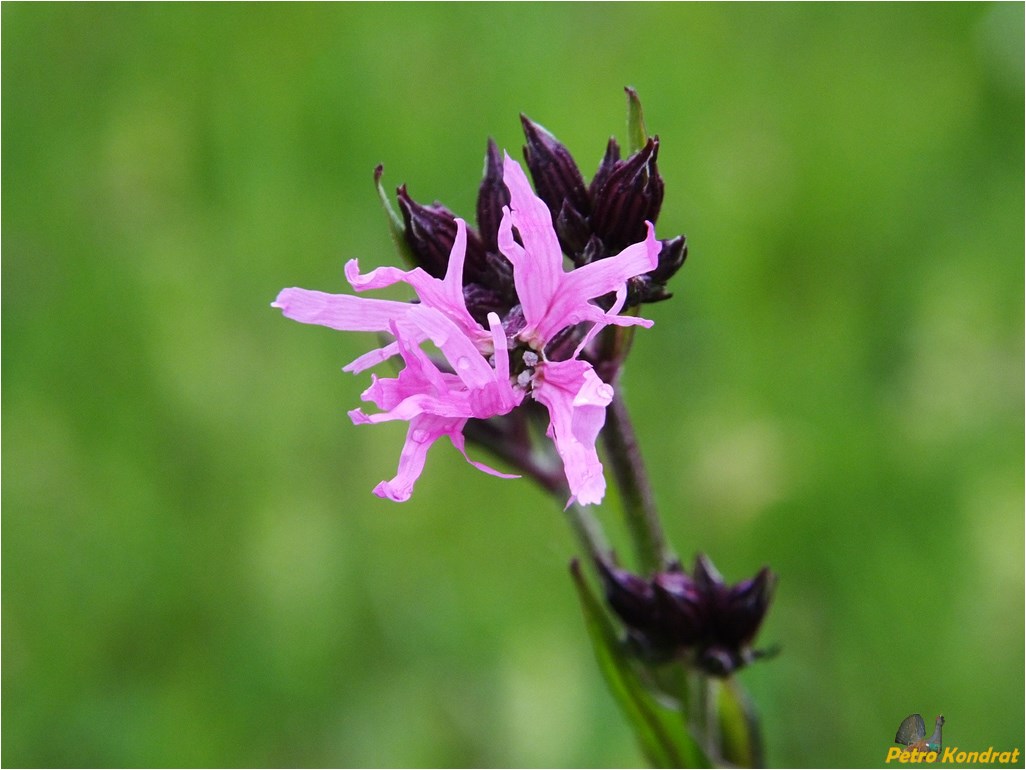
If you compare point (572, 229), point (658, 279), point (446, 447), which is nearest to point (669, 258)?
point (658, 279)

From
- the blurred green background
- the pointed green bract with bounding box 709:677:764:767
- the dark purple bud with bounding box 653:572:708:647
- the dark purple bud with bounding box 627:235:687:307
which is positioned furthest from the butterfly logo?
the dark purple bud with bounding box 627:235:687:307

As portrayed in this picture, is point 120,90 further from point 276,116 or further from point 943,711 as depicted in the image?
point 943,711

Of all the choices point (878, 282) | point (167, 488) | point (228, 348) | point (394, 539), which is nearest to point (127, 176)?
point (228, 348)

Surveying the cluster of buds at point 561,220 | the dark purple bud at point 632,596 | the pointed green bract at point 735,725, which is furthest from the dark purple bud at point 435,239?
the pointed green bract at point 735,725

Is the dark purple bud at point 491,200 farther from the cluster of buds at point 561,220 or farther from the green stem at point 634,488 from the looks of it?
the green stem at point 634,488

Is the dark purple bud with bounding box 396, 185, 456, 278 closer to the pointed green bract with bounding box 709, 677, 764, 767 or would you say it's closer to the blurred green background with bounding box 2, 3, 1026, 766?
the pointed green bract with bounding box 709, 677, 764, 767
